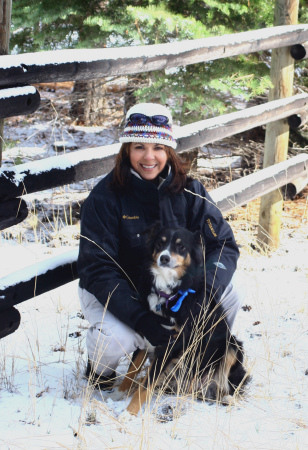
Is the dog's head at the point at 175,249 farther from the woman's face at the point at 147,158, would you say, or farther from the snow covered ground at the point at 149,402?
the snow covered ground at the point at 149,402

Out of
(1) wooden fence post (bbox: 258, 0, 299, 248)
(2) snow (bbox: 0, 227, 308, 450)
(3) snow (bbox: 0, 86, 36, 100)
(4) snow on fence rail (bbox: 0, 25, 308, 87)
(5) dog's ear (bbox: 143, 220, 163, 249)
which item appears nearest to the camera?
(2) snow (bbox: 0, 227, 308, 450)

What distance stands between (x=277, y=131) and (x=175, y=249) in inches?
A: 133

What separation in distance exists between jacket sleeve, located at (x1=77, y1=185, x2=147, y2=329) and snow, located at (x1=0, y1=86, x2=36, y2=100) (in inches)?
26.4

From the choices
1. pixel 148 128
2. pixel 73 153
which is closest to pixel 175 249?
pixel 148 128

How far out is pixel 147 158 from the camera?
3.02 meters

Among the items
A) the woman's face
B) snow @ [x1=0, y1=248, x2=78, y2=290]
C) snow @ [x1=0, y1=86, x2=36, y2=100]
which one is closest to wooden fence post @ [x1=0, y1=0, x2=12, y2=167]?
snow @ [x1=0, y1=86, x2=36, y2=100]

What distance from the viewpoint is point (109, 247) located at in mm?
2969

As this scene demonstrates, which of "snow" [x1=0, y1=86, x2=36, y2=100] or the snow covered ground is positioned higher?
"snow" [x1=0, y1=86, x2=36, y2=100]

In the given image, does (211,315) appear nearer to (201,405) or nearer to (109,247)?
(201,405)

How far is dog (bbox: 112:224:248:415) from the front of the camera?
2.79 m

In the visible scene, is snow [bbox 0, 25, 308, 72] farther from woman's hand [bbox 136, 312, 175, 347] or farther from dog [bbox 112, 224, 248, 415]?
woman's hand [bbox 136, 312, 175, 347]

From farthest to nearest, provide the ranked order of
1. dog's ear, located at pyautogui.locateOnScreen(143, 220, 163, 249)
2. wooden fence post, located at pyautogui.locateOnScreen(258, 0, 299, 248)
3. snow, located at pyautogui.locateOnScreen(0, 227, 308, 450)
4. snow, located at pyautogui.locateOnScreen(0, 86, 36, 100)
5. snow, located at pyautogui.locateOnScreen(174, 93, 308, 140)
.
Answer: wooden fence post, located at pyautogui.locateOnScreen(258, 0, 299, 248) → snow, located at pyautogui.locateOnScreen(174, 93, 308, 140) → dog's ear, located at pyautogui.locateOnScreen(143, 220, 163, 249) → snow, located at pyautogui.locateOnScreen(0, 86, 36, 100) → snow, located at pyautogui.locateOnScreen(0, 227, 308, 450)

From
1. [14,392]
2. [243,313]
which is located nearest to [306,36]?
[243,313]

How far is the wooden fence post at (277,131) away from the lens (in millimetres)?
5512
